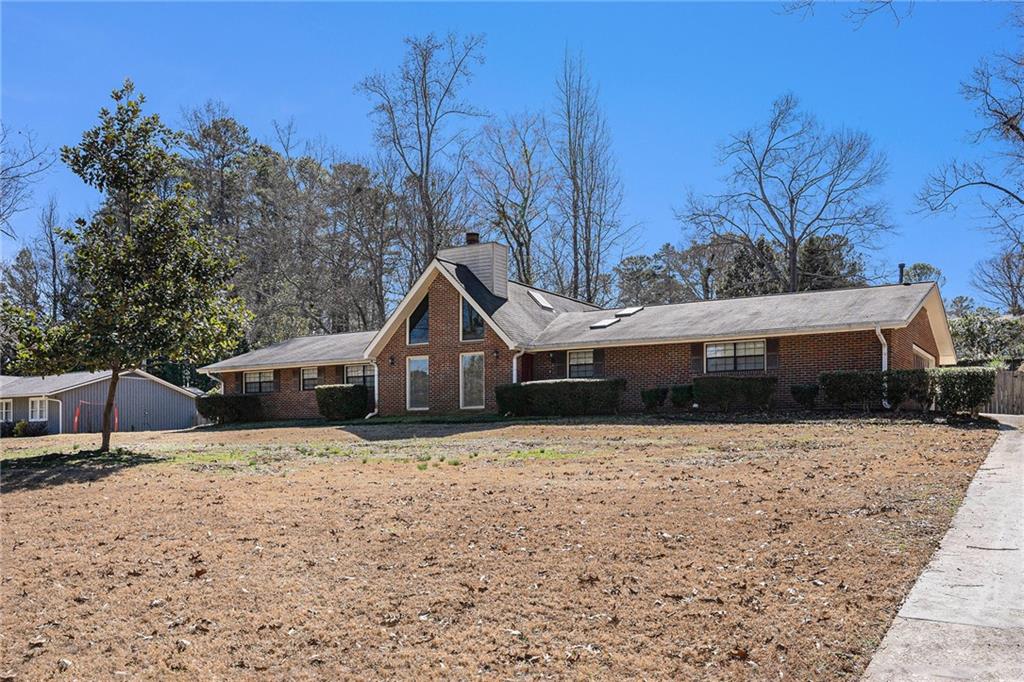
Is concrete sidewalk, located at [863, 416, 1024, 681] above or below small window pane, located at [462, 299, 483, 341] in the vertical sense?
below

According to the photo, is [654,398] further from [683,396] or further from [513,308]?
[513,308]

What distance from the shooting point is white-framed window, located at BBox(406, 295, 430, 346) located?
1000 inches

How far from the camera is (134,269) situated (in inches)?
578

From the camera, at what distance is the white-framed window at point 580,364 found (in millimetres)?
23438

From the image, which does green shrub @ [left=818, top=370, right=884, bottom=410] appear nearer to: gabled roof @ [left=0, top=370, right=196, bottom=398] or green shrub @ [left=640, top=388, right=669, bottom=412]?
green shrub @ [left=640, top=388, right=669, bottom=412]

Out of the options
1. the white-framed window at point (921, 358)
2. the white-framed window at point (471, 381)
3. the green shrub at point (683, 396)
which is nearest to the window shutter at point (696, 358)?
the green shrub at point (683, 396)

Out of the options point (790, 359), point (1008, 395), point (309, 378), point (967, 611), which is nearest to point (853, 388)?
point (790, 359)

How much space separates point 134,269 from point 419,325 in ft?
38.0

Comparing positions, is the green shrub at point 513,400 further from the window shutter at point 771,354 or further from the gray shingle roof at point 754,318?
the window shutter at point 771,354

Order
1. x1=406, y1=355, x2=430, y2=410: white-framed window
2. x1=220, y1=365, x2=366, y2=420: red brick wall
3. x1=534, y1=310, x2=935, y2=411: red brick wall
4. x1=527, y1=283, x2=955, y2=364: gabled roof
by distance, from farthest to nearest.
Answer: x1=220, y1=365, x2=366, y2=420: red brick wall
x1=406, y1=355, x2=430, y2=410: white-framed window
x1=527, y1=283, x2=955, y2=364: gabled roof
x1=534, y1=310, x2=935, y2=411: red brick wall

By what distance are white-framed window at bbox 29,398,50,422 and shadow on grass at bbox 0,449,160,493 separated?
22.5 meters

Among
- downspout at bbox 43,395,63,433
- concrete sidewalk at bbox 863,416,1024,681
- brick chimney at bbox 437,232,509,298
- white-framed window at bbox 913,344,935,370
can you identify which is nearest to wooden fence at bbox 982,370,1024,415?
white-framed window at bbox 913,344,935,370

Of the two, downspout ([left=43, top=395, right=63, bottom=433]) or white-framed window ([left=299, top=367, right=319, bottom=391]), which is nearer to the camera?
white-framed window ([left=299, top=367, right=319, bottom=391])

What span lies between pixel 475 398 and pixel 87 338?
12.0 metres
